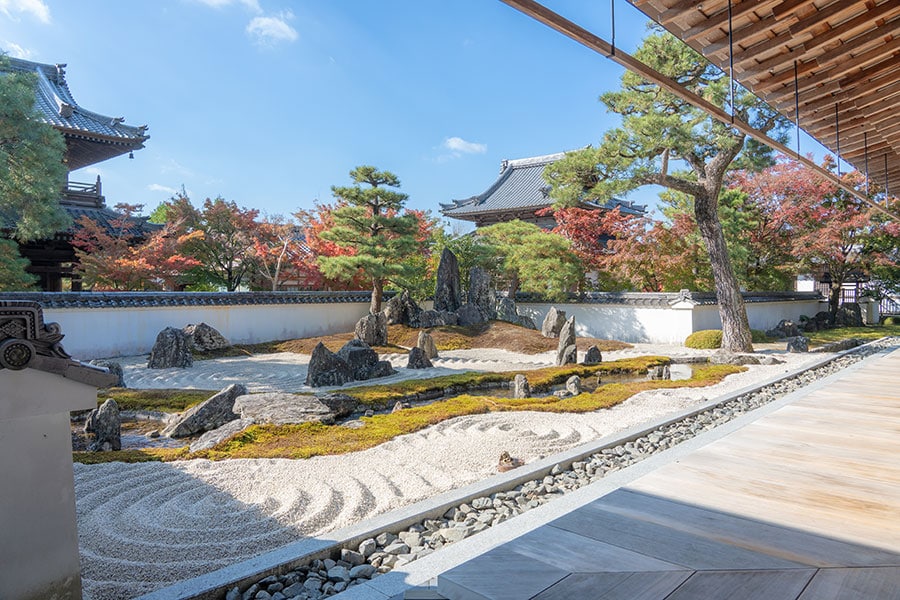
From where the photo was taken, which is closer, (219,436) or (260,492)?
(260,492)

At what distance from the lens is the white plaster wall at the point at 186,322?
1073cm

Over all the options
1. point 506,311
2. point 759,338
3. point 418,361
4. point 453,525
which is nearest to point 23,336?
point 453,525

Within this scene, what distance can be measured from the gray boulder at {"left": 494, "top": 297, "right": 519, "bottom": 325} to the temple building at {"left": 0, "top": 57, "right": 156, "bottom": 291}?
1022 cm

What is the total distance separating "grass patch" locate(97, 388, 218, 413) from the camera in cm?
634

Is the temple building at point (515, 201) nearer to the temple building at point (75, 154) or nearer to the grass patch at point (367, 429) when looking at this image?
the temple building at point (75, 154)

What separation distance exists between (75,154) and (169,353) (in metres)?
9.95

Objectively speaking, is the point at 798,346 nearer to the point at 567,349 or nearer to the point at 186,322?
the point at 567,349

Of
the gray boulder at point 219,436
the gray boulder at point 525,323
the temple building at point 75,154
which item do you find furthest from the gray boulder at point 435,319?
the gray boulder at point 219,436

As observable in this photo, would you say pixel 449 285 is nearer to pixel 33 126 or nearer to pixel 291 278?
pixel 291 278

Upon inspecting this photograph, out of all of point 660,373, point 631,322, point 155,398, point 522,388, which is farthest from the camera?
point 631,322

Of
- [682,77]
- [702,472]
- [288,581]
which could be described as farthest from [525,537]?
[682,77]

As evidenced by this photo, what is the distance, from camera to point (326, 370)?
26.7ft

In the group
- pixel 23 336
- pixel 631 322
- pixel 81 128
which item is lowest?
pixel 631 322

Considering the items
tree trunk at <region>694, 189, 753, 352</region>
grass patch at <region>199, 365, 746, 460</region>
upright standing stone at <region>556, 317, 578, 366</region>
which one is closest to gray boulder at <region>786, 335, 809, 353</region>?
tree trunk at <region>694, 189, 753, 352</region>
